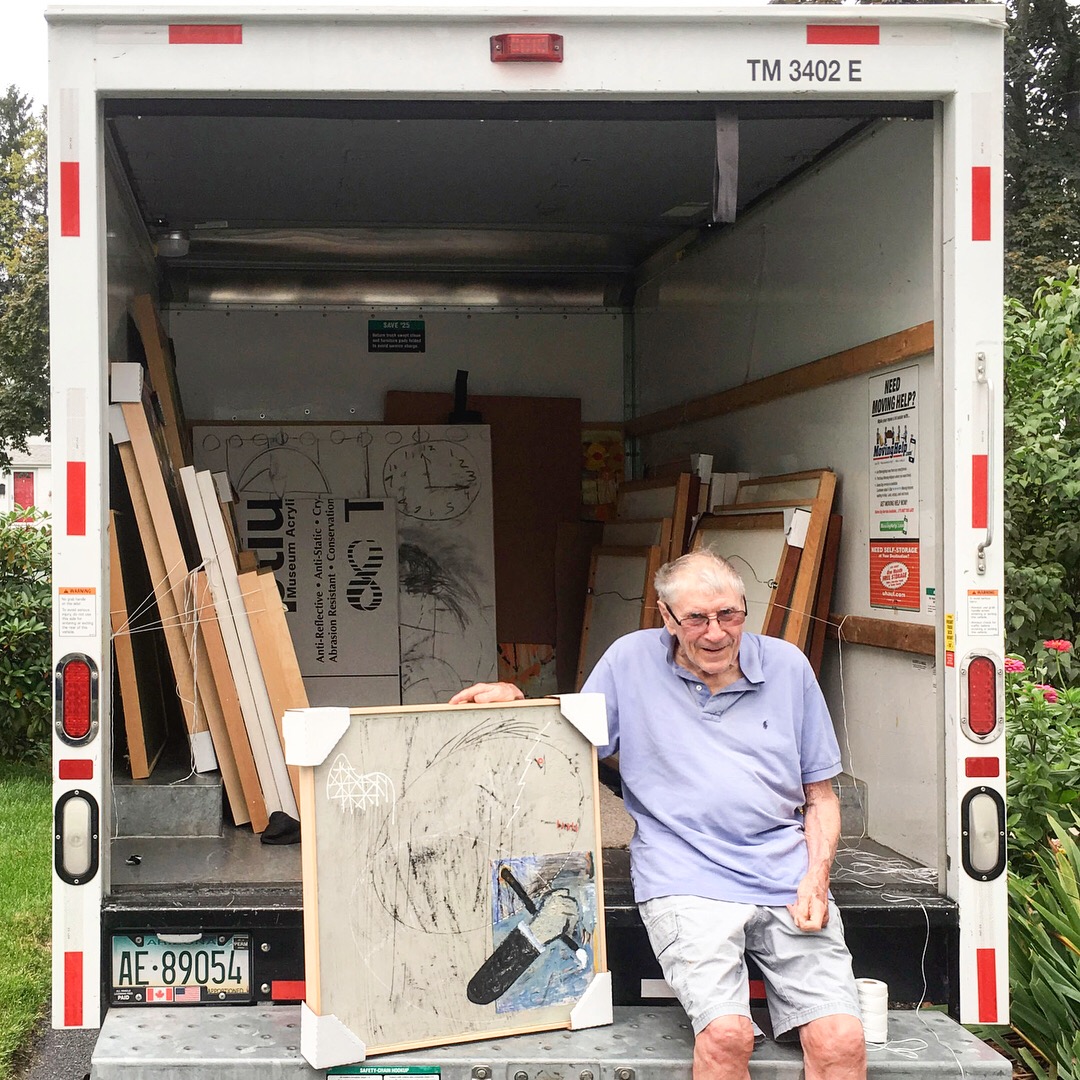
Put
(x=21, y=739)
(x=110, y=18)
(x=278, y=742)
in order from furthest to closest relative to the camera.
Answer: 1. (x=21, y=739)
2. (x=278, y=742)
3. (x=110, y=18)

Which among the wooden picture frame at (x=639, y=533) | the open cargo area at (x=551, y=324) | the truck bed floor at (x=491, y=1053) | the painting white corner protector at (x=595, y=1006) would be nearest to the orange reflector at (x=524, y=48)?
the open cargo area at (x=551, y=324)

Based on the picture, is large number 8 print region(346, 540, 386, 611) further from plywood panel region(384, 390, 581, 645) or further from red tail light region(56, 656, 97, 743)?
red tail light region(56, 656, 97, 743)

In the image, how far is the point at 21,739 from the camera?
7.85 metres

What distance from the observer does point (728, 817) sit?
2.78m

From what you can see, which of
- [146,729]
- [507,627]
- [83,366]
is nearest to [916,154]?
[83,366]

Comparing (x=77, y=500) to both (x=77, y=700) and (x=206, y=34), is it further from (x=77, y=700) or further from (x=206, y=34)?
(x=206, y=34)

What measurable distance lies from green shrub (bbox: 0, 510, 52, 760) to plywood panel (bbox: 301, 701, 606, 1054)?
17.8 feet

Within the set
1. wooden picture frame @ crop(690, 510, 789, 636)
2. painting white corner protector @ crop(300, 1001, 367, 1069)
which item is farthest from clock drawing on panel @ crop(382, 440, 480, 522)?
painting white corner protector @ crop(300, 1001, 367, 1069)

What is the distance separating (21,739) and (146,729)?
4.76m

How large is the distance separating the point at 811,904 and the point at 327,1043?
3.58 feet

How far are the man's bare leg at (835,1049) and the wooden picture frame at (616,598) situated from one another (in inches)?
91.1

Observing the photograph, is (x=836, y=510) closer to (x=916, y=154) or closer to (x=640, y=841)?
(x=916, y=154)

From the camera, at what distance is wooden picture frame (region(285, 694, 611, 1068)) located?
8.27ft

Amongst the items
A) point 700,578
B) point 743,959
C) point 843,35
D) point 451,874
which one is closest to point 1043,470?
point 700,578
